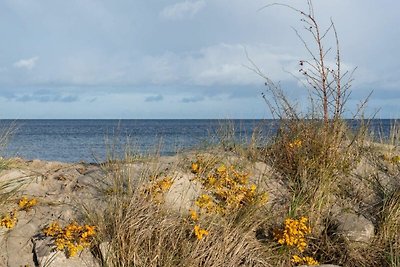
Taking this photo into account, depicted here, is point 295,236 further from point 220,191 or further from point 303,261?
point 220,191

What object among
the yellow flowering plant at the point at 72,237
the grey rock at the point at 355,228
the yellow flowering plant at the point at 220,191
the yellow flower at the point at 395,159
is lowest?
the grey rock at the point at 355,228

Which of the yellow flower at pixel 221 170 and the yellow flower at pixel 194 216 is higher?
the yellow flower at pixel 221 170

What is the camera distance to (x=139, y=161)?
6840mm

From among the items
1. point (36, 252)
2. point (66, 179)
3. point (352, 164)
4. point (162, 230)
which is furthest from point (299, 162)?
point (36, 252)

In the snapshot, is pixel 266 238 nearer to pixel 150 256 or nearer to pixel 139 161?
pixel 150 256

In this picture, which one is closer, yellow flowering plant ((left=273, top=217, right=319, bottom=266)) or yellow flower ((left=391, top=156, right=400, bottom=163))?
yellow flowering plant ((left=273, top=217, right=319, bottom=266))

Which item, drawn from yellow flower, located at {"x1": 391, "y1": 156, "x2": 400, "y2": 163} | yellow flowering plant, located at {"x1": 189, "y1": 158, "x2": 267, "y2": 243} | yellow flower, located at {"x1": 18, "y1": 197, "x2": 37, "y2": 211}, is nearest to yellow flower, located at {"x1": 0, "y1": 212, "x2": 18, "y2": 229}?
yellow flower, located at {"x1": 18, "y1": 197, "x2": 37, "y2": 211}

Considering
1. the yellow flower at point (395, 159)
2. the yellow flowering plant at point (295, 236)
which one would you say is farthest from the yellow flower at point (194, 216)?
the yellow flower at point (395, 159)

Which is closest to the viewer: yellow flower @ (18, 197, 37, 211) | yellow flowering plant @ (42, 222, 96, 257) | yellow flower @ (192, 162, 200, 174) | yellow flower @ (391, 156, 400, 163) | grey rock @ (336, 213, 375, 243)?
yellow flowering plant @ (42, 222, 96, 257)

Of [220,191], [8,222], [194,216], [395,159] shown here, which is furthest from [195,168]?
[395,159]

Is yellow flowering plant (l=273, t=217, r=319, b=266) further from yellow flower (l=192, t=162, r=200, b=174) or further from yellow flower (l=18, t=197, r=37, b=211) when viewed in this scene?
yellow flower (l=18, t=197, r=37, b=211)

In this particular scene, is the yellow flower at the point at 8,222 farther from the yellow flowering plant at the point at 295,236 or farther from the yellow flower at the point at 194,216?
the yellow flowering plant at the point at 295,236

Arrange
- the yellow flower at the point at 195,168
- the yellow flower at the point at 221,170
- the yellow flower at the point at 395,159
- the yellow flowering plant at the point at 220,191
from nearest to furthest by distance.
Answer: the yellow flowering plant at the point at 220,191 < the yellow flower at the point at 221,170 < the yellow flower at the point at 195,168 < the yellow flower at the point at 395,159

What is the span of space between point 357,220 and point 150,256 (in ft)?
A: 8.56
